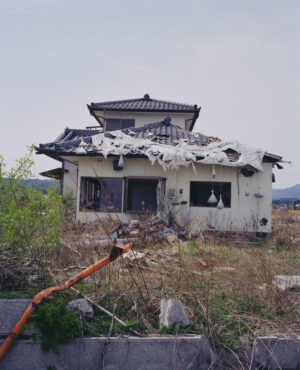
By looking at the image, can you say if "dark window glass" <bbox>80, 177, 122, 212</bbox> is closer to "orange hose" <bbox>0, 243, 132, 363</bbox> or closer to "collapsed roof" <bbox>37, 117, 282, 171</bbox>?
"collapsed roof" <bbox>37, 117, 282, 171</bbox>

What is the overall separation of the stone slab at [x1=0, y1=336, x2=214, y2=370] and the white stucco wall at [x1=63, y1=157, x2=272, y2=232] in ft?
20.4

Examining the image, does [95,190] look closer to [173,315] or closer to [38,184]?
[38,184]

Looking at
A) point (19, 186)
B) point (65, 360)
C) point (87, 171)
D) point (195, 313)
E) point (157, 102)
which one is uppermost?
point (157, 102)

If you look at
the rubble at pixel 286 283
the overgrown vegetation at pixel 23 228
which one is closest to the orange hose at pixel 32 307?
the overgrown vegetation at pixel 23 228

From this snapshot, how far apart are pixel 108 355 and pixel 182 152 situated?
22.0 ft

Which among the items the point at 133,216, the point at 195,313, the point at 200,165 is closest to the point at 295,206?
the point at 200,165

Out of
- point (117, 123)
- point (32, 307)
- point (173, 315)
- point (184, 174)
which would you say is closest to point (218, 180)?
point (184, 174)

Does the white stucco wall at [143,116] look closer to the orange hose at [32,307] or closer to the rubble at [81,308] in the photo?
the orange hose at [32,307]

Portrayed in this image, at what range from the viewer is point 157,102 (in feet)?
48.6

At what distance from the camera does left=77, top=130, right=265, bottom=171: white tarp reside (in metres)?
8.42

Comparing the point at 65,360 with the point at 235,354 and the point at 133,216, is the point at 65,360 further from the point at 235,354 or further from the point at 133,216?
the point at 133,216

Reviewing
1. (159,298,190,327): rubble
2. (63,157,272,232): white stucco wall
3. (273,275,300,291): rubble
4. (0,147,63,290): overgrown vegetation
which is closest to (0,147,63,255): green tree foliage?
(0,147,63,290): overgrown vegetation

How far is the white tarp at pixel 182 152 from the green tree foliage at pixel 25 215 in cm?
498

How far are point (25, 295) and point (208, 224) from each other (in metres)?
6.52
